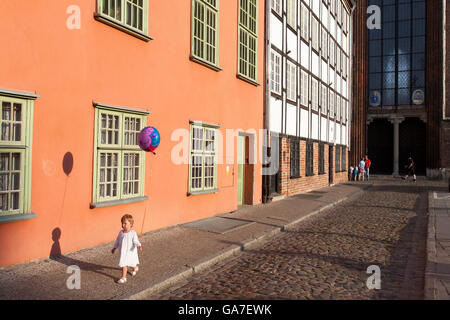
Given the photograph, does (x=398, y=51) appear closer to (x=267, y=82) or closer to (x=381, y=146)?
(x=381, y=146)

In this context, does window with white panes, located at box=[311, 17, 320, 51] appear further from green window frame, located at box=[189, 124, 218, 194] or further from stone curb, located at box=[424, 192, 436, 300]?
stone curb, located at box=[424, 192, 436, 300]

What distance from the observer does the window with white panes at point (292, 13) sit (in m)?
15.6

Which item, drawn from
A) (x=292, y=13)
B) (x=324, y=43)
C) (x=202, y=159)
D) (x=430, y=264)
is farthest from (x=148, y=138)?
(x=324, y=43)

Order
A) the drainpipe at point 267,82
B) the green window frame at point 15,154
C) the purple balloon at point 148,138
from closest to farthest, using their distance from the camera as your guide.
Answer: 1. the green window frame at point 15,154
2. the purple balloon at point 148,138
3. the drainpipe at point 267,82

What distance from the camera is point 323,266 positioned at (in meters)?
A: 5.96

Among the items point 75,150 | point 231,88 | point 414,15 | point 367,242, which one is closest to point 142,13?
point 75,150

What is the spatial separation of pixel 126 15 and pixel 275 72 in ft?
26.5

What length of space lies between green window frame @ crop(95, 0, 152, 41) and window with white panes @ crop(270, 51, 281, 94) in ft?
23.5

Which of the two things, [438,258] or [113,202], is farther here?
[113,202]

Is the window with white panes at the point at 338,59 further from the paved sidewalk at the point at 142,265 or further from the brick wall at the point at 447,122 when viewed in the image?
Answer: the paved sidewalk at the point at 142,265

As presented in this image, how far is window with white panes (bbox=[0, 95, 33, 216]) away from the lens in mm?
5301

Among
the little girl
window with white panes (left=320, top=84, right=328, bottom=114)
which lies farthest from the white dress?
window with white panes (left=320, top=84, right=328, bottom=114)

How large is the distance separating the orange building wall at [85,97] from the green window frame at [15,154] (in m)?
0.12

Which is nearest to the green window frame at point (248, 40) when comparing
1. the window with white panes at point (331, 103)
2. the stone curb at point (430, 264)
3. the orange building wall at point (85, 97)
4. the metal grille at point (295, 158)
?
the orange building wall at point (85, 97)
